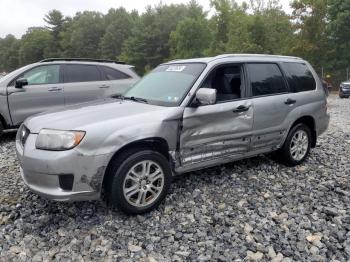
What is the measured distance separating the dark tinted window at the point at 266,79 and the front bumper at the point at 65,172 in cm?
247

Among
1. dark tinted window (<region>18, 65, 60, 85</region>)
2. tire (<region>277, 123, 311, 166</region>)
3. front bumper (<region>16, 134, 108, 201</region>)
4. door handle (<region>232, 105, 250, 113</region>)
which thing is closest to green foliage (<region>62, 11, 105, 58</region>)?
dark tinted window (<region>18, 65, 60, 85</region>)

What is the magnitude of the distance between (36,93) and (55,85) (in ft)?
1.47

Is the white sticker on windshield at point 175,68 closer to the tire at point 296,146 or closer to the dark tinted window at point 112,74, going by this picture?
the tire at point 296,146

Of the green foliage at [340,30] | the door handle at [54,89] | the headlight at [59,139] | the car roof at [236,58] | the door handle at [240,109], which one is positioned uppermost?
the green foliage at [340,30]

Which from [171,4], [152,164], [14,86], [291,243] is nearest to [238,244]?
[291,243]

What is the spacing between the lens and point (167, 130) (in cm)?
418

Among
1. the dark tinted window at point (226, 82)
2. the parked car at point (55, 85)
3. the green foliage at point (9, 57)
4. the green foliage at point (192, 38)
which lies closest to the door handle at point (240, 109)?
the dark tinted window at point (226, 82)

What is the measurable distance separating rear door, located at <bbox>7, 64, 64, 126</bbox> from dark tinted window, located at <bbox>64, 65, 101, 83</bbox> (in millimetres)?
193

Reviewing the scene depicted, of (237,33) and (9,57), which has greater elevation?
(9,57)

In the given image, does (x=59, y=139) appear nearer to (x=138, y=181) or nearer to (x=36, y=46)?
(x=138, y=181)

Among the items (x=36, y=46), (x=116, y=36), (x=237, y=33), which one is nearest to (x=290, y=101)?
(x=237, y=33)

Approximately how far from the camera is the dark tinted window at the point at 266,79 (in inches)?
205

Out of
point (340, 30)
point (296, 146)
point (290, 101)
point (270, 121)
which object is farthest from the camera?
point (340, 30)

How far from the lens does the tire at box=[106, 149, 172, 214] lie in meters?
3.87
